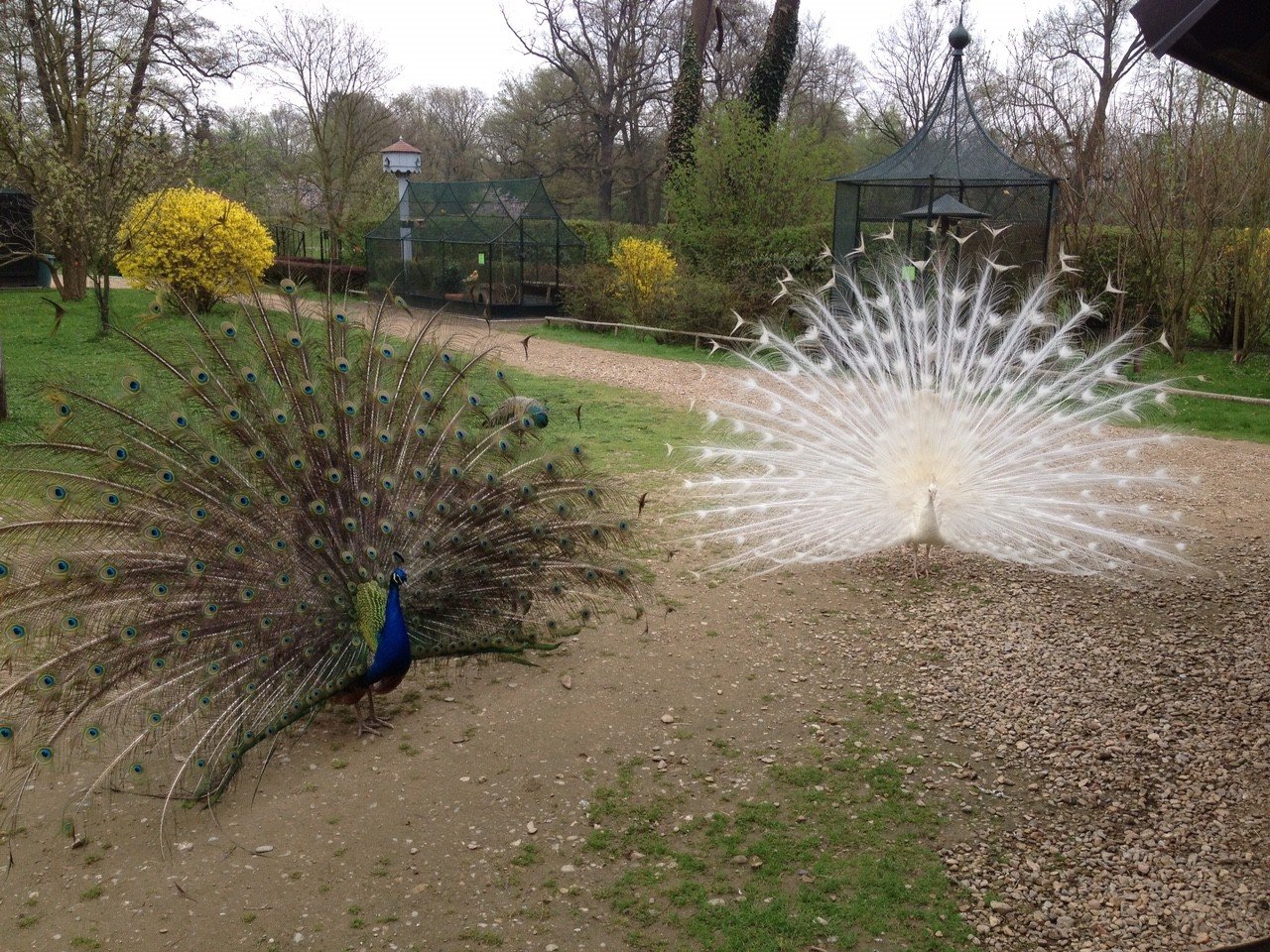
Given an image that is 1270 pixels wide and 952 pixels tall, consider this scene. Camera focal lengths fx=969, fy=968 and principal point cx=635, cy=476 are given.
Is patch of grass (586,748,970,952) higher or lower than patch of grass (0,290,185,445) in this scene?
lower

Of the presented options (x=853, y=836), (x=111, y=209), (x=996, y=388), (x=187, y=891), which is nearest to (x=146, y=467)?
(x=187, y=891)

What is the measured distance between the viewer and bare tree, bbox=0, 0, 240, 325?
47.0 ft

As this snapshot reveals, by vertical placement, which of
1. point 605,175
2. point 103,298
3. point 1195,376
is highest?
point 605,175

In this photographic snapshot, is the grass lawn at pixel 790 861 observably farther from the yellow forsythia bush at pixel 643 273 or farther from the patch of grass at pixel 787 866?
the yellow forsythia bush at pixel 643 273

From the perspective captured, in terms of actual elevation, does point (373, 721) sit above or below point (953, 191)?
below

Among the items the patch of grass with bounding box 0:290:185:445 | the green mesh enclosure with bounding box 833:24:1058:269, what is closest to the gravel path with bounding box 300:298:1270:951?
the patch of grass with bounding box 0:290:185:445

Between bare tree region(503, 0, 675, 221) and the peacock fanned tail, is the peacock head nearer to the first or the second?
the peacock fanned tail

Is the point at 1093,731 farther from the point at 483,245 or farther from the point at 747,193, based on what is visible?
the point at 483,245

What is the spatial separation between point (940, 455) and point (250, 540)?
3.96 meters

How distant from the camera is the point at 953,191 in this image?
14.5 m

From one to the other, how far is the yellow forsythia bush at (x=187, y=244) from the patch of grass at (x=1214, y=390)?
14.1 m

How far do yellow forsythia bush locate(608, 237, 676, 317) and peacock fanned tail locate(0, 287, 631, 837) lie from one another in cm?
1411

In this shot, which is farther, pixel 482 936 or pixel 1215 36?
pixel 482 936

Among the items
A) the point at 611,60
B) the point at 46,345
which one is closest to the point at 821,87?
the point at 611,60
